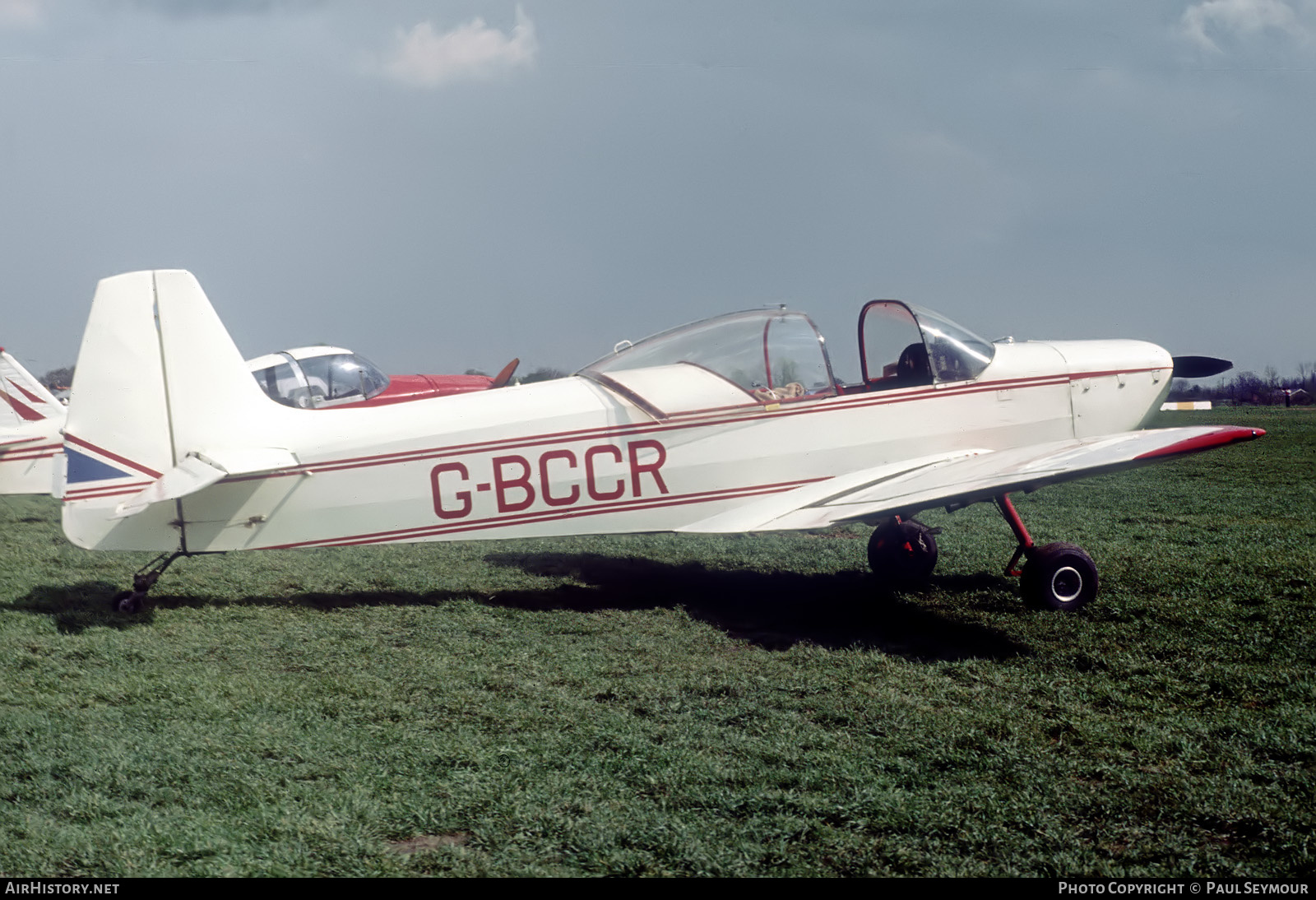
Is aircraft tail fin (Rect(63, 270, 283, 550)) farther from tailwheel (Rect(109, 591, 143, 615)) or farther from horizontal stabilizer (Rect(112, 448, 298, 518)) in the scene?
tailwheel (Rect(109, 591, 143, 615))

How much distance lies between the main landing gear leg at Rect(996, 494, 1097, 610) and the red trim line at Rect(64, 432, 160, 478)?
5591 mm

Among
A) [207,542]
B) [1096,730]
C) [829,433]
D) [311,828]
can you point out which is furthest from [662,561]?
[311,828]

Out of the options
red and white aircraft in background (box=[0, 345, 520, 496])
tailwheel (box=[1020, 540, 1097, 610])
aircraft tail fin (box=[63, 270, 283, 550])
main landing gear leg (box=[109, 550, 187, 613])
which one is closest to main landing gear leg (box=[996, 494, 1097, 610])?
tailwheel (box=[1020, 540, 1097, 610])

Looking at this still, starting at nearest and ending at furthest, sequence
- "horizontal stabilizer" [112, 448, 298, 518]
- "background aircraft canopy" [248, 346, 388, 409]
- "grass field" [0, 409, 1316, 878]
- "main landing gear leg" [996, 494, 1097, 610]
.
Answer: "grass field" [0, 409, 1316, 878] → "horizontal stabilizer" [112, 448, 298, 518] → "main landing gear leg" [996, 494, 1097, 610] → "background aircraft canopy" [248, 346, 388, 409]

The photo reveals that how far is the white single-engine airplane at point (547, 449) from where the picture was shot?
593 cm

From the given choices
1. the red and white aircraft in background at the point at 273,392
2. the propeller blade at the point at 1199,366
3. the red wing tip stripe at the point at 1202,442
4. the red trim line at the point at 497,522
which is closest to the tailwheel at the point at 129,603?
the red trim line at the point at 497,522

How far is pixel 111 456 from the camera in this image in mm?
5953

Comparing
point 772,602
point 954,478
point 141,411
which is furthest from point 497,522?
point 954,478

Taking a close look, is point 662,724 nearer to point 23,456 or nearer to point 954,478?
point 954,478

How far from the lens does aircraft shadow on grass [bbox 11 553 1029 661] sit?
216 inches

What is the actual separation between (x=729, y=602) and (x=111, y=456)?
4.16 metres

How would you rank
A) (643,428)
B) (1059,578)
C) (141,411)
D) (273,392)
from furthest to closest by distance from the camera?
1. (273,392)
2. (643,428)
3. (141,411)
4. (1059,578)

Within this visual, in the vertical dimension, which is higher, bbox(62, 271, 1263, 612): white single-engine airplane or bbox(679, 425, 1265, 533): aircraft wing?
bbox(62, 271, 1263, 612): white single-engine airplane

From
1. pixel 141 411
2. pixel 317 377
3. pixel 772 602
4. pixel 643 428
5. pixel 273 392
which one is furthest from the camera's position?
pixel 317 377
